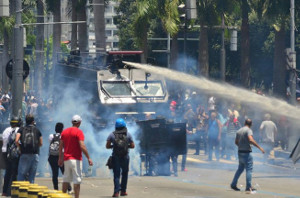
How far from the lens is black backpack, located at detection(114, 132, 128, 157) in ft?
56.4

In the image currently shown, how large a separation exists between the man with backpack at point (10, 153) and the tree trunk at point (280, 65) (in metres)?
24.8

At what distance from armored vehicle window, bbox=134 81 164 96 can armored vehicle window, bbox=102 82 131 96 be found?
306 millimetres

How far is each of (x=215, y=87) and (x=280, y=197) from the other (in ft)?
20.2

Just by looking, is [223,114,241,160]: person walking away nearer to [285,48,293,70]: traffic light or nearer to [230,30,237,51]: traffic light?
[285,48,293,70]: traffic light

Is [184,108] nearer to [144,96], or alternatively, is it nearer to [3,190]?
[144,96]

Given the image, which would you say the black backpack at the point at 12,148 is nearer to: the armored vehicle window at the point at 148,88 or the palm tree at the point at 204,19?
the armored vehicle window at the point at 148,88

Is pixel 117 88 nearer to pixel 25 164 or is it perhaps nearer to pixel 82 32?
pixel 25 164

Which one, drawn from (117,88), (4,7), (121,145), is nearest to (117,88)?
(117,88)

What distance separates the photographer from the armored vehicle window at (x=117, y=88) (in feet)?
94.7

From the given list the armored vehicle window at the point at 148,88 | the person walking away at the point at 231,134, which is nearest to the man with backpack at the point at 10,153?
the armored vehicle window at the point at 148,88

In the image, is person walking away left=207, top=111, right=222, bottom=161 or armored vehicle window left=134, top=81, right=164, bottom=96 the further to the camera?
armored vehicle window left=134, top=81, right=164, bottom=96

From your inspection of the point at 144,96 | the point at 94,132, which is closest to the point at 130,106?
the point at 144,96

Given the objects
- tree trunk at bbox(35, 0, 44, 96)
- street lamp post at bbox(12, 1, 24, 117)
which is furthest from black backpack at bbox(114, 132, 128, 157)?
tree trunk at bbox(35, 0, 44, 96)

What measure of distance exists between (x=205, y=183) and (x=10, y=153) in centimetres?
570
